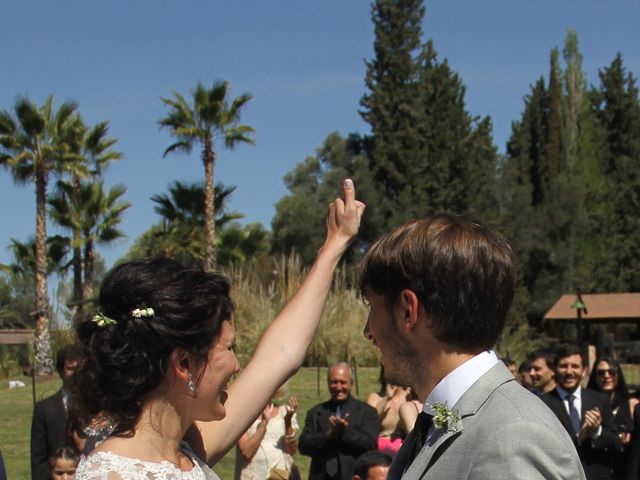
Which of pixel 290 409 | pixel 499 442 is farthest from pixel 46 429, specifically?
pixel 499 442

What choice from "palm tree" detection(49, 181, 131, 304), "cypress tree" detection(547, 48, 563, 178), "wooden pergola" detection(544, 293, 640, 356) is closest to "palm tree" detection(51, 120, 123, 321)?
"palm tree" detection(49, 181, 131, 304)

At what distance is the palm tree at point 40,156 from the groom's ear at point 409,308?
27312 millimetres

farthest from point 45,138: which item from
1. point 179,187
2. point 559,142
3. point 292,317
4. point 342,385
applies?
point 559,142

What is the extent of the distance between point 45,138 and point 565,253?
28.7 m

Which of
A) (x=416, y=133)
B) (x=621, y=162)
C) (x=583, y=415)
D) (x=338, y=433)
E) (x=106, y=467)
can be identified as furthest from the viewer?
(x=621, y=162)

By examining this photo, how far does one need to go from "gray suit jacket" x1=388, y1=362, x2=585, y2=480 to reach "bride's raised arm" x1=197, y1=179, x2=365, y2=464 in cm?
85

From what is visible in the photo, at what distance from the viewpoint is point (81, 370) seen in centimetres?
248

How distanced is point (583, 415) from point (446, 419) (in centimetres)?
695

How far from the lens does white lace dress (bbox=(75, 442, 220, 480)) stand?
233 cm

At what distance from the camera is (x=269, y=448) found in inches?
349

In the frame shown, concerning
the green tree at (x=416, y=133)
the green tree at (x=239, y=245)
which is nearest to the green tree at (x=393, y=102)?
the green tree at (x=416, y=133)

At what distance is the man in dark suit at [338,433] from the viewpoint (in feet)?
28.2

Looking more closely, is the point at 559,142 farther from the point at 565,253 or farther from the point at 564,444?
the point at 564,444

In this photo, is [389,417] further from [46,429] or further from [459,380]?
[459,380]
